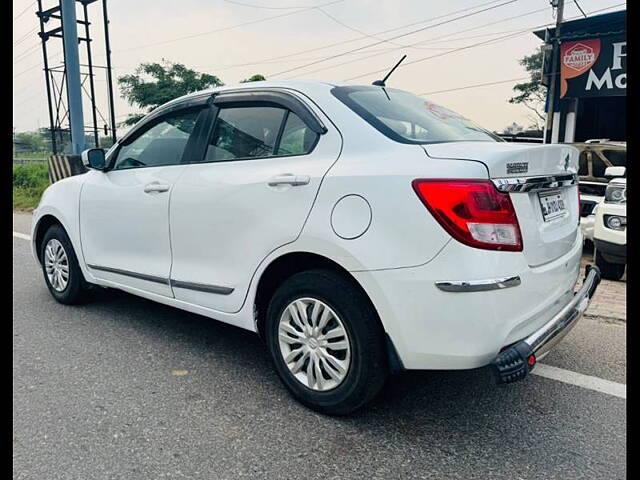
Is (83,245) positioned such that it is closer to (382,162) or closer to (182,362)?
(182,362)

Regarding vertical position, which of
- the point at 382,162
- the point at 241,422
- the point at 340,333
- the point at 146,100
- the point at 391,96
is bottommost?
the point at 241,422

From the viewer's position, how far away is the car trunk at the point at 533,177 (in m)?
2.30

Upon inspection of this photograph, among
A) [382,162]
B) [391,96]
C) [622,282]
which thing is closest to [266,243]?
[382,162]

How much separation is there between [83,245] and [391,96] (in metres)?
2.63

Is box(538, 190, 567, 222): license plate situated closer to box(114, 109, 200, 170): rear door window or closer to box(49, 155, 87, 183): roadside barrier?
box(114, 109, 200, 170): rear door window

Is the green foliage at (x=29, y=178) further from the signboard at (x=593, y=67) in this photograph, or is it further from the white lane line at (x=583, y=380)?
the white lane line at (x=583, y=380)

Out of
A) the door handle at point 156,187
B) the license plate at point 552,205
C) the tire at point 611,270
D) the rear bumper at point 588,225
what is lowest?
the tire at point 611,270

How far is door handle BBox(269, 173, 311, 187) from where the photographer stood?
104 inches

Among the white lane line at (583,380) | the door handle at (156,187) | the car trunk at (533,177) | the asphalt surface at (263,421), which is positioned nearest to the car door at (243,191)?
the door handle at (156,187)

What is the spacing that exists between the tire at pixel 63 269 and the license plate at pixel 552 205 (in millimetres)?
3522

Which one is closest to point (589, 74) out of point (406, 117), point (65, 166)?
point (65, 166)

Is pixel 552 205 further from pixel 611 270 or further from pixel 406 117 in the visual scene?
pixel 611 270

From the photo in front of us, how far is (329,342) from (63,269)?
286cm
